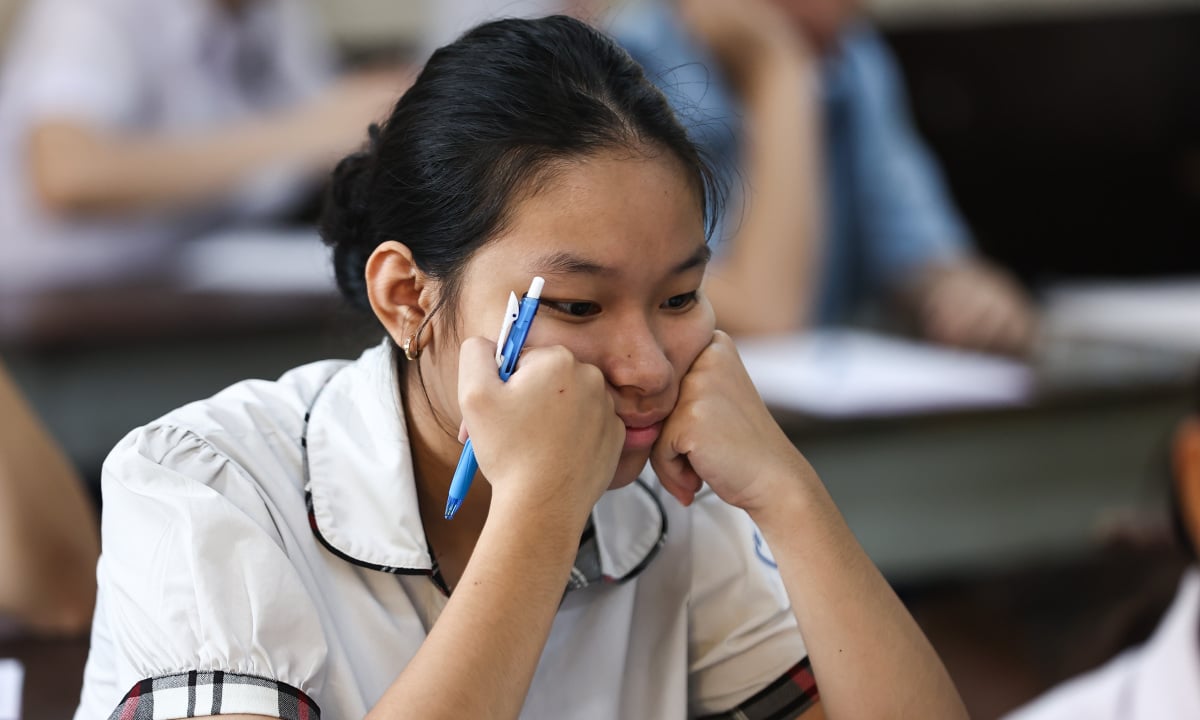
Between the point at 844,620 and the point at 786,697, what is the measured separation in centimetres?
11

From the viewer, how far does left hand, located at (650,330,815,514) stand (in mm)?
944

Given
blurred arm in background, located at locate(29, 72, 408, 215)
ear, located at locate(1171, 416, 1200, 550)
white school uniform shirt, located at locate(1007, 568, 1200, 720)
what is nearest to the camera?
white school uniform shirt, located at locate(1007, 568, 1200, 720)

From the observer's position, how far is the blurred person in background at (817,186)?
246cm

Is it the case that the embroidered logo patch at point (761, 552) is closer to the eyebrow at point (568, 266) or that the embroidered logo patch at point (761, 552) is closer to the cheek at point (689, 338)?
the cheek at point (689, 338)

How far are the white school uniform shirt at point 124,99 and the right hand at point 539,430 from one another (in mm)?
1968

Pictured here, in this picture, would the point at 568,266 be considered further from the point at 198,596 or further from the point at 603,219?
the point at 198,596

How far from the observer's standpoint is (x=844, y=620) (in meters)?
0.95

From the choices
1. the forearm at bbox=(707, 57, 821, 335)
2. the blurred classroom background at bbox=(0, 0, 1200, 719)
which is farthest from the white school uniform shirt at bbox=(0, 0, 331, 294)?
the forearm at bbox=(707, 57, 821, 335)

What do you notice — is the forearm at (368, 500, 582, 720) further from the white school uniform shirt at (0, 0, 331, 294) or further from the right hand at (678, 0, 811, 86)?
the white school uniform shirt at (0, 0, 331, 294)

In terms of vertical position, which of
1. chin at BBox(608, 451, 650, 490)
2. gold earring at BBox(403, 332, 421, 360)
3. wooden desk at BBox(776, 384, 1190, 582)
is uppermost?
gold earring at BBox(403, 332, 421, 360)

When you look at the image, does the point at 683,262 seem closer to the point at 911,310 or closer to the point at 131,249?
the point at 911,310

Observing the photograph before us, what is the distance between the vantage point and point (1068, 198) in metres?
4.27

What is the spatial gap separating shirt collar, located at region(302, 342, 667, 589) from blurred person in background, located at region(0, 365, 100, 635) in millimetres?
315

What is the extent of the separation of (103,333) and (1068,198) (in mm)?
3211
